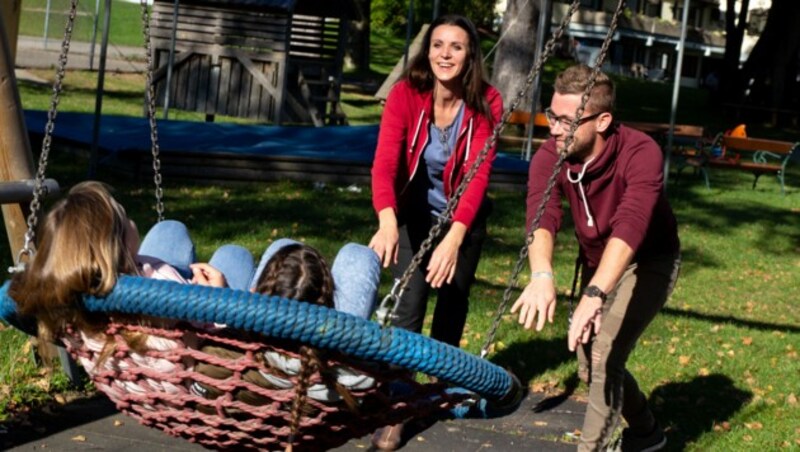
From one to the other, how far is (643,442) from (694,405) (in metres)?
1.36

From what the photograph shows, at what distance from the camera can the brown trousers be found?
5148mm

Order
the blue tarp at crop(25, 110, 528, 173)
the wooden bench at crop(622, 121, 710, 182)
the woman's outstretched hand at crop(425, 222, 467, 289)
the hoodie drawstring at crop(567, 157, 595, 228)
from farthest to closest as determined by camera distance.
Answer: the wooden bench at crop(622, 121, 710, 182)
the blue tarp at crop(25, 110, 528, 173)
the woman's outstretched hand at crop(425, 222, 467, 289)
the hoodie drawstring at crop(567, 157, 595, 228)

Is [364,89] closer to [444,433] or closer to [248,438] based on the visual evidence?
[444,433]

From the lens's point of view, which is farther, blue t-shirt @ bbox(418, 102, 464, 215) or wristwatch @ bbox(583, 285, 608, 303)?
blue t-shirt @ bbox(418, 102, 464, 215)

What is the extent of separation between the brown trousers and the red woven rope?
155 cm

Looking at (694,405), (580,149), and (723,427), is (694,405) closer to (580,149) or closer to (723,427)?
(723,427)

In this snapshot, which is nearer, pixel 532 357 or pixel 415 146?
pixel 415 146

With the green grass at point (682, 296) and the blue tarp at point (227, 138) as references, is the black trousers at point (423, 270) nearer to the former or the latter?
the green grass at point (682, 296)

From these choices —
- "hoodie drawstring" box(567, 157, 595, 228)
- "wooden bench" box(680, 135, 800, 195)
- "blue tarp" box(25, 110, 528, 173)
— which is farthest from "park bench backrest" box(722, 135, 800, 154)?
"hoodie drawstring" box(567, 157, 595, 228)

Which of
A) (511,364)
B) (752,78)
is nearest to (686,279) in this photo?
(511,364)

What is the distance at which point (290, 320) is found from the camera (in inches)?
127

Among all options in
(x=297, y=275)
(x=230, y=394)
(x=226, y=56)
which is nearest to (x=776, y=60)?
(x=226, y=56)

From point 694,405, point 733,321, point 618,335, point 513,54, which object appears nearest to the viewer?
point 618,335

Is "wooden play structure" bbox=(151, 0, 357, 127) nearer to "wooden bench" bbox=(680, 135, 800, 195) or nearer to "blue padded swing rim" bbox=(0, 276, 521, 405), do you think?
"wooden bench" bbox=(680, 135, 800, 195)
